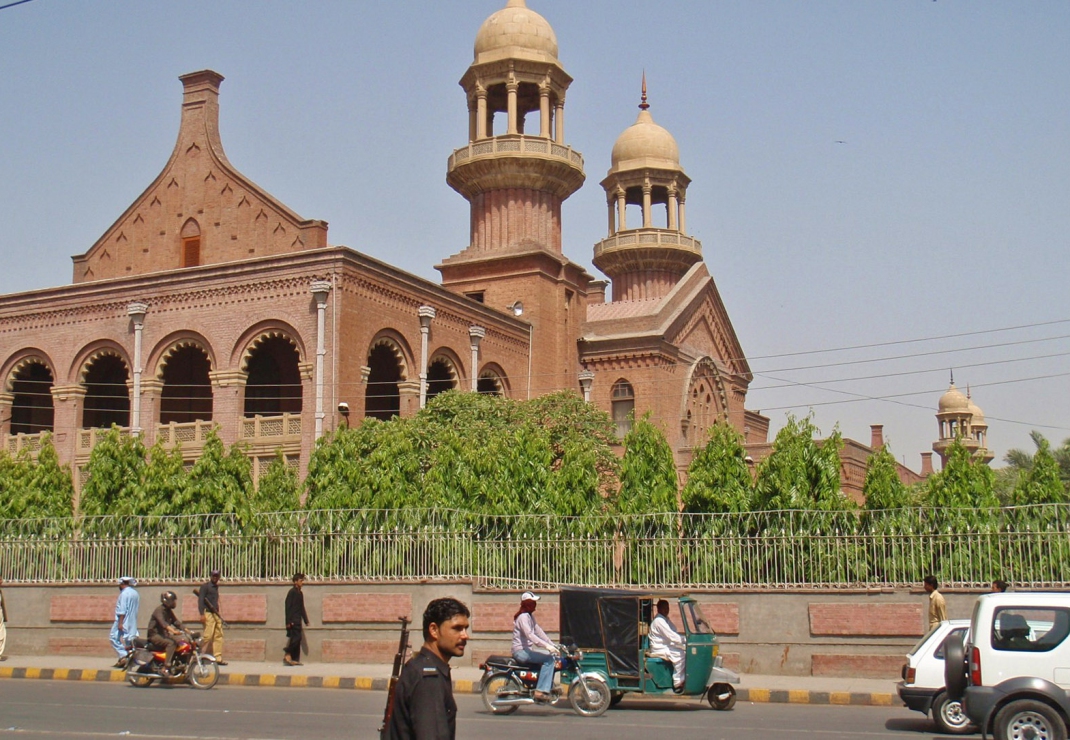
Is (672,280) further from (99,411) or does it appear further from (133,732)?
(133,732)

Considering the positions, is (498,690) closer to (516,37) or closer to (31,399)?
(31,399)

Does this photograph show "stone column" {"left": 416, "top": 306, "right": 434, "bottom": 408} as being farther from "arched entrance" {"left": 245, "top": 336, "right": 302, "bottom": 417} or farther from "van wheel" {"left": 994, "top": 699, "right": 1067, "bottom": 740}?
"van wheel" {"left": 994, "top": 699, "right": 1067, "bottom": 740}

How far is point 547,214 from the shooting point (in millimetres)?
41625

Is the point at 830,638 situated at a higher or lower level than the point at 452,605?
lower

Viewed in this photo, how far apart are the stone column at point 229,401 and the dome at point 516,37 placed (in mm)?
15547

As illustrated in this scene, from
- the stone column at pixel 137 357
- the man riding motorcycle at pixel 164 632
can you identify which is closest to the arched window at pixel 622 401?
the stone column at pixel 137 357

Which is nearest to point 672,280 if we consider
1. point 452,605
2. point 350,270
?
point 350,270

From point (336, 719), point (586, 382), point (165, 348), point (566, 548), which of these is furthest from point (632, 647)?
point (586, 382)

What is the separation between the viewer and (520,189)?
41.3 metres

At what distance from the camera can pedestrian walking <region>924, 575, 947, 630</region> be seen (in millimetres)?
15508

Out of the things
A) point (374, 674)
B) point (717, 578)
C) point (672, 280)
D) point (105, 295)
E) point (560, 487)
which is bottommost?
point (374, 674)

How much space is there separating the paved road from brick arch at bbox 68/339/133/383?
62.1ft

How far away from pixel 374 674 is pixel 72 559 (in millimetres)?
6393

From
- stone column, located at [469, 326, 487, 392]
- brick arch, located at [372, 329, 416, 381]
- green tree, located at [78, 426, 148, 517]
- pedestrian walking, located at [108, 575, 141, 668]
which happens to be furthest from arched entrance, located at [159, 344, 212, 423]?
pedestrian walking, located at [108, 575, 141, 668]
